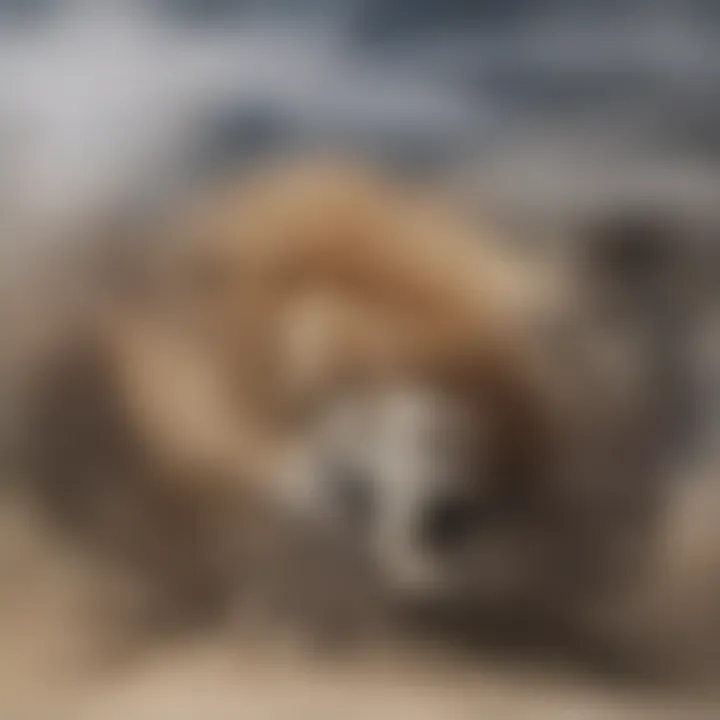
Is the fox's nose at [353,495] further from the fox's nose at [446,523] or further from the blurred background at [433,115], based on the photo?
the blurred background at [433,115]

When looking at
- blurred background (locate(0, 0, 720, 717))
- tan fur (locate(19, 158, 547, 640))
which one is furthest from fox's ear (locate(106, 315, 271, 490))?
blurred background (locate(0, 0, 720, 717))

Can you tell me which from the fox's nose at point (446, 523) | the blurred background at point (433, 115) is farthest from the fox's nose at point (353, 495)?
the blurred background at point (433, 115)

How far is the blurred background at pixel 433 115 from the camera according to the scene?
0.86m

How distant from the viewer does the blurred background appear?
0.86 m

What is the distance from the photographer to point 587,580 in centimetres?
82

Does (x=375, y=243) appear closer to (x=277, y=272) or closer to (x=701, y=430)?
(x=277, y=272)

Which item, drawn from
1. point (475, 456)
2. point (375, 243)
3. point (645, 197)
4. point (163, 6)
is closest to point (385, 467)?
point (475, 456)

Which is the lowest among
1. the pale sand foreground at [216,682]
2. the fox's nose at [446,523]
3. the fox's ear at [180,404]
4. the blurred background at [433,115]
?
the pale sand foreground at [216,682]

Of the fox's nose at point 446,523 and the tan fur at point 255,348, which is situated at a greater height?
the tan fur at point 255,348

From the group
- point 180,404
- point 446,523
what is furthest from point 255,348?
point 446,523

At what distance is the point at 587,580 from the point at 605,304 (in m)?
0.20

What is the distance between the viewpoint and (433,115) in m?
0.89

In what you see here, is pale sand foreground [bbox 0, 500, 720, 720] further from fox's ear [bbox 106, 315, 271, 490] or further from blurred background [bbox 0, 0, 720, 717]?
fox's ear [bbox 106, 315, 271, 490]

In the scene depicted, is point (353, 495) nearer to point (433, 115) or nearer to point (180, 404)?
point (180, 404)
